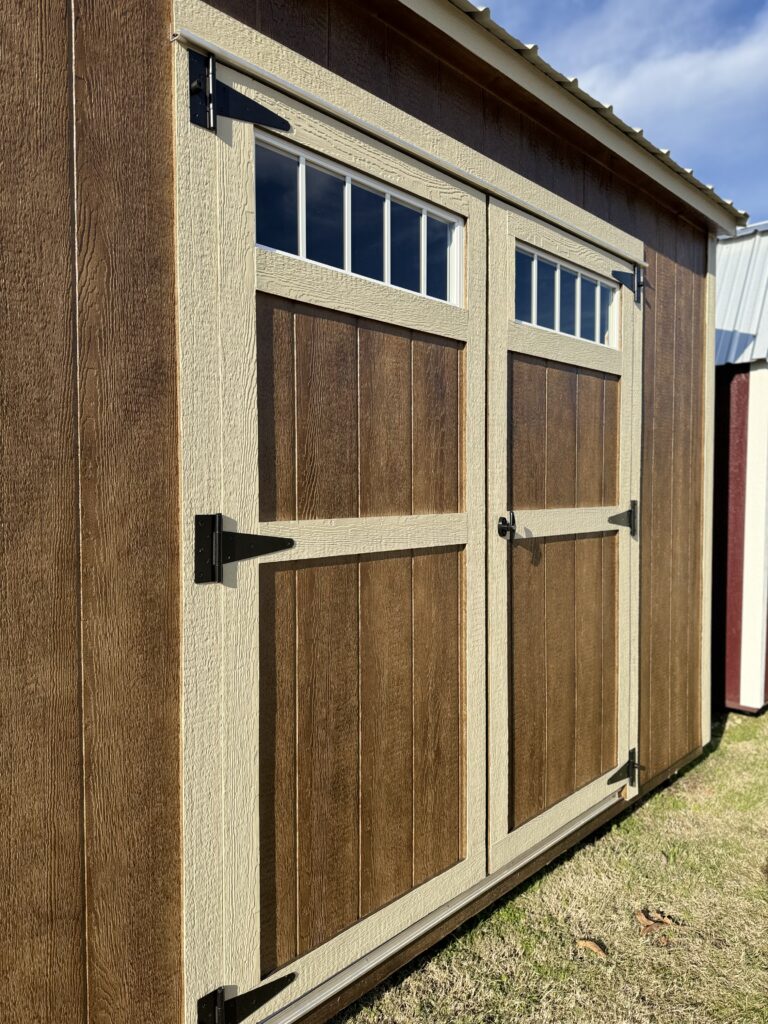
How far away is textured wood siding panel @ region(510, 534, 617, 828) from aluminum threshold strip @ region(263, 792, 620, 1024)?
0.15m

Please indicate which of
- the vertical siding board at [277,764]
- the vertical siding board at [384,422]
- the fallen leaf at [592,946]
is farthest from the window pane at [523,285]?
the fallen leaf at [592,946]

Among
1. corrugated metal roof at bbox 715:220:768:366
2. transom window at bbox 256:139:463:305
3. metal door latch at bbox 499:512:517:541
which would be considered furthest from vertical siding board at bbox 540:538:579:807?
corrugated metal roof at bbox 715:220:768:366

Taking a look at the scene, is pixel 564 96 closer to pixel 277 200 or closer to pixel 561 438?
pixel 561 438

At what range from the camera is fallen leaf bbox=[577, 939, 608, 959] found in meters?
2.31

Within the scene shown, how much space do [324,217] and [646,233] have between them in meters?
2.03

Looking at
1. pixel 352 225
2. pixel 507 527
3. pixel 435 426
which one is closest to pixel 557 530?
pixel 507 527

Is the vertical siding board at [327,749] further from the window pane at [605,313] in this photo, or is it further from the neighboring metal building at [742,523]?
the neighboring metal building at [742,523]

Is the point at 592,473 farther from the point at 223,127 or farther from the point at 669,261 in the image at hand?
the point at 223,127

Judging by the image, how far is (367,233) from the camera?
2.03m

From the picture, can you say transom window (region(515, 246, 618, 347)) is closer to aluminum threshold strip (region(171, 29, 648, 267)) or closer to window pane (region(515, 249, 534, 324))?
window pane (region(515, 249, 534, 324))

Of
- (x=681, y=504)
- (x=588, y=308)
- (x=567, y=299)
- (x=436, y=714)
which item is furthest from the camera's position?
(x=681, y=504)

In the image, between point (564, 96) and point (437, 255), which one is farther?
point (564, 96)

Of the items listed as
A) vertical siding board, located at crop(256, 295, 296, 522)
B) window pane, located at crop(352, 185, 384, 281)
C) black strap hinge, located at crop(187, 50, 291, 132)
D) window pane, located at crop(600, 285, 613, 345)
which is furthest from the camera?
window pane, located at crop(600, 285, 613, 345)

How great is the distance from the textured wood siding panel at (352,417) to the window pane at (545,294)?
57cm
